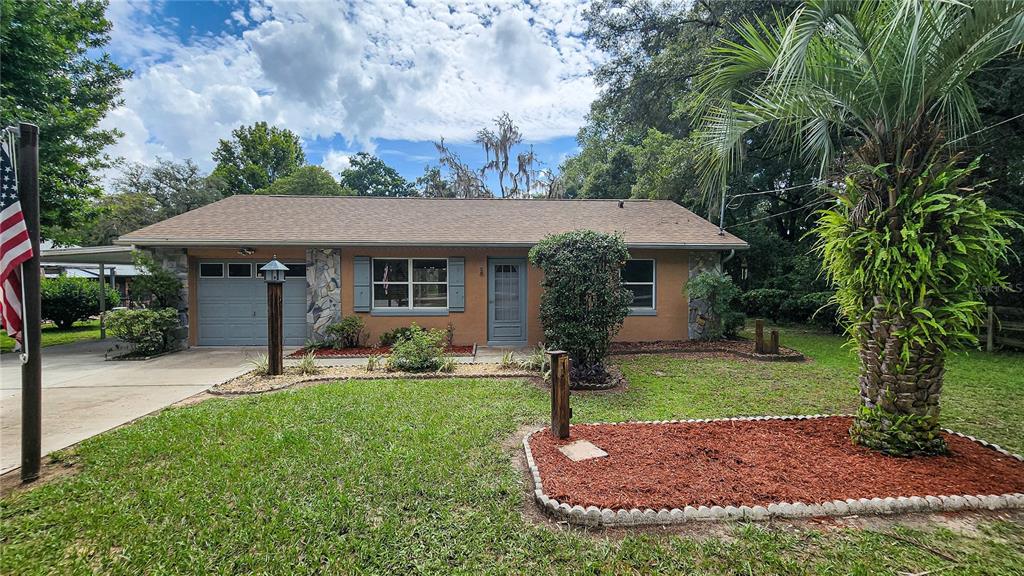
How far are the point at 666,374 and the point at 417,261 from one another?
20.1 ft

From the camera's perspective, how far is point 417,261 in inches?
384

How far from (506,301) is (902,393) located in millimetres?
7265

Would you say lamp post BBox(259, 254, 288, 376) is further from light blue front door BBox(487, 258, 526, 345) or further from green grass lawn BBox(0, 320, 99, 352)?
green grass lawn BBox(0, 320, 99, 352)

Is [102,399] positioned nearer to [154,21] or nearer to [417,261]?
[417,261]

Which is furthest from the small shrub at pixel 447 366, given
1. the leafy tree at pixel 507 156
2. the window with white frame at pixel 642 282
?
the leafy tree at pixel 507 156

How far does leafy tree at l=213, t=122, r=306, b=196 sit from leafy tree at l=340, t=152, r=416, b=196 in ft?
20.0

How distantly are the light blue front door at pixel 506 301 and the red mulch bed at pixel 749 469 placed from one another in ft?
18.8

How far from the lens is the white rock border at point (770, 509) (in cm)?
266

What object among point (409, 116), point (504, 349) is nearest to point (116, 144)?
point (409, 116)

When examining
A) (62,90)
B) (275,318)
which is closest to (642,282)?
(275,318)

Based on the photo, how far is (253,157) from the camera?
3066cm

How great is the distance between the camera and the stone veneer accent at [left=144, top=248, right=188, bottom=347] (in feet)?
30.1

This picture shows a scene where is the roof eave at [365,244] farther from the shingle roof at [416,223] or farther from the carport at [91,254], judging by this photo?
the carport at [91,254]

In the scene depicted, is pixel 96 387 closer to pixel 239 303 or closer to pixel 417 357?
pixel 239 303
